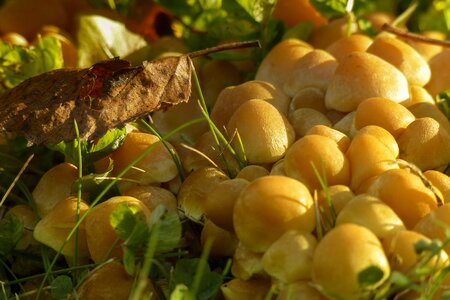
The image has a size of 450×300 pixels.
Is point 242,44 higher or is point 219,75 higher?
point 242,44

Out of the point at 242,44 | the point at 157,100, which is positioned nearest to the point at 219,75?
the point at 242,44

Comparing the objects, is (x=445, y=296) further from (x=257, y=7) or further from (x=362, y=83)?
(x=257, y=7)

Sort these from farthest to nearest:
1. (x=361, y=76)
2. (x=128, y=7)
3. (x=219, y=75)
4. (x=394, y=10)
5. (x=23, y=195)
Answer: (x=394, y=10) → (x=128, y=7) → (x=219, y=75) → (x=23, y=195) → (x=361, y=76)

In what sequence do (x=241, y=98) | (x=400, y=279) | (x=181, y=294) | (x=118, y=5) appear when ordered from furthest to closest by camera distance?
Result: (x=118, y=5)
(x=241, y=98)
(x=181, y=294)
(x=400, y=279)

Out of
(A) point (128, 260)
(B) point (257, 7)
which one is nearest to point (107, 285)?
(A) point (128, 260)

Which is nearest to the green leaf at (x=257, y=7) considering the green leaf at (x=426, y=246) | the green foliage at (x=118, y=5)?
the green foliage at (x=118, y=5)

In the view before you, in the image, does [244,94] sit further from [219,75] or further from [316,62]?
[219,75]

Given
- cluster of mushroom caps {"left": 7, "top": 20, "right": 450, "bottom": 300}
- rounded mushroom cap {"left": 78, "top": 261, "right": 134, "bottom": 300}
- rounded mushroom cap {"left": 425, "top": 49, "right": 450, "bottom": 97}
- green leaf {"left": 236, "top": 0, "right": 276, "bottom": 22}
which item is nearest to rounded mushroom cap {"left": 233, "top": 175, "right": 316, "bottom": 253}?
cluster of mushroom caps {"left": 7, "top": 20, "right": 450, "bottom": 300}
